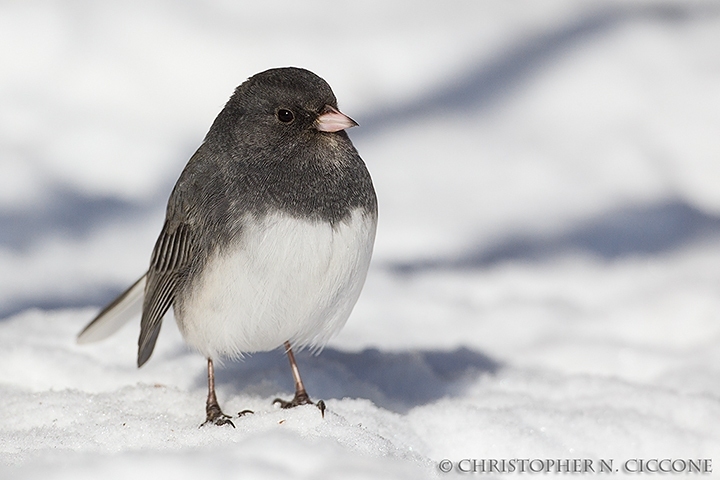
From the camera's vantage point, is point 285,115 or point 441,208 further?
point 441,208

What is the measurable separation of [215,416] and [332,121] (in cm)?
97

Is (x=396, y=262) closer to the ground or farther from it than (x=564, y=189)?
closer to the ground

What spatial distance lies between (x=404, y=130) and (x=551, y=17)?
3.77 ft

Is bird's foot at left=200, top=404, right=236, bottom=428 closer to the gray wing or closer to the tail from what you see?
the gray wing

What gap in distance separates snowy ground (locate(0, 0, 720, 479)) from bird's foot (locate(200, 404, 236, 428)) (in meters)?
0.11

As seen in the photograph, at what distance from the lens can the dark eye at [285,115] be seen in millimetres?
2512

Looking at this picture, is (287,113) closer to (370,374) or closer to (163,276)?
(163,276)

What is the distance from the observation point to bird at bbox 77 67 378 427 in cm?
237

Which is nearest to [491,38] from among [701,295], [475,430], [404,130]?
[404,130]

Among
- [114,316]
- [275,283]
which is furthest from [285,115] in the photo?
[114,316]

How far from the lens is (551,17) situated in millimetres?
5293

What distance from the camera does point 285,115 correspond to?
2.52 metres

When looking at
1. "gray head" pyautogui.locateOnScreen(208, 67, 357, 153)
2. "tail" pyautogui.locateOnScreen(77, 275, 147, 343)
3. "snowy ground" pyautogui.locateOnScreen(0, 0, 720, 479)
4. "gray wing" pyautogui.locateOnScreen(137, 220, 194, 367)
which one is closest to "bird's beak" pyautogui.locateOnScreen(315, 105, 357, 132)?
"gray head" pyautogui.locateOnScreen(208, 67, 357, 153)

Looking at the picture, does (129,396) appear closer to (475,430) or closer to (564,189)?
(475,430)
